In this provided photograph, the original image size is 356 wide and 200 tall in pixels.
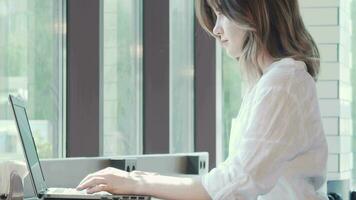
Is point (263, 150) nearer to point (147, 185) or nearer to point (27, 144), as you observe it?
point (147, 185)

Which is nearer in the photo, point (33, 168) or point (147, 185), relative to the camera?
point (147, 185)

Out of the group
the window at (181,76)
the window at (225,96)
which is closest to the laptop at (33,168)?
the window at (181,76)

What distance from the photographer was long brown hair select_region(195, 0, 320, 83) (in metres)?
1.34

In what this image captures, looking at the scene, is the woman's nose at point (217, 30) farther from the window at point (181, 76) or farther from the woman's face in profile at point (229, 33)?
the window at point (181, 76)

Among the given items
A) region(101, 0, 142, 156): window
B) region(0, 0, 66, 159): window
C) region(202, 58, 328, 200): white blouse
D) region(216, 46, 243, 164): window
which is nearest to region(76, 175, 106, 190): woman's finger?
region(202, 58, 328, 200): white blouse

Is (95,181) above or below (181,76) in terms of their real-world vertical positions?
below

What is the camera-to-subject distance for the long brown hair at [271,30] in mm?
1340

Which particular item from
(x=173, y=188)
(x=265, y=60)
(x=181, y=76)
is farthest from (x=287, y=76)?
(x=181, y=76)

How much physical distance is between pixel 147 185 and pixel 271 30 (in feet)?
1.32

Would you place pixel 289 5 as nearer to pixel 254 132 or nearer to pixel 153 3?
pixel 254 132

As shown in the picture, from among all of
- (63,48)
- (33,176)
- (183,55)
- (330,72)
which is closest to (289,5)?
(33,176)

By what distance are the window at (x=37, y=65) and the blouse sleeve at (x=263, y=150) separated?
1.39 meters

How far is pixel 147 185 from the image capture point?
4.37 feet

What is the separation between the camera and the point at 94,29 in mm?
3221
